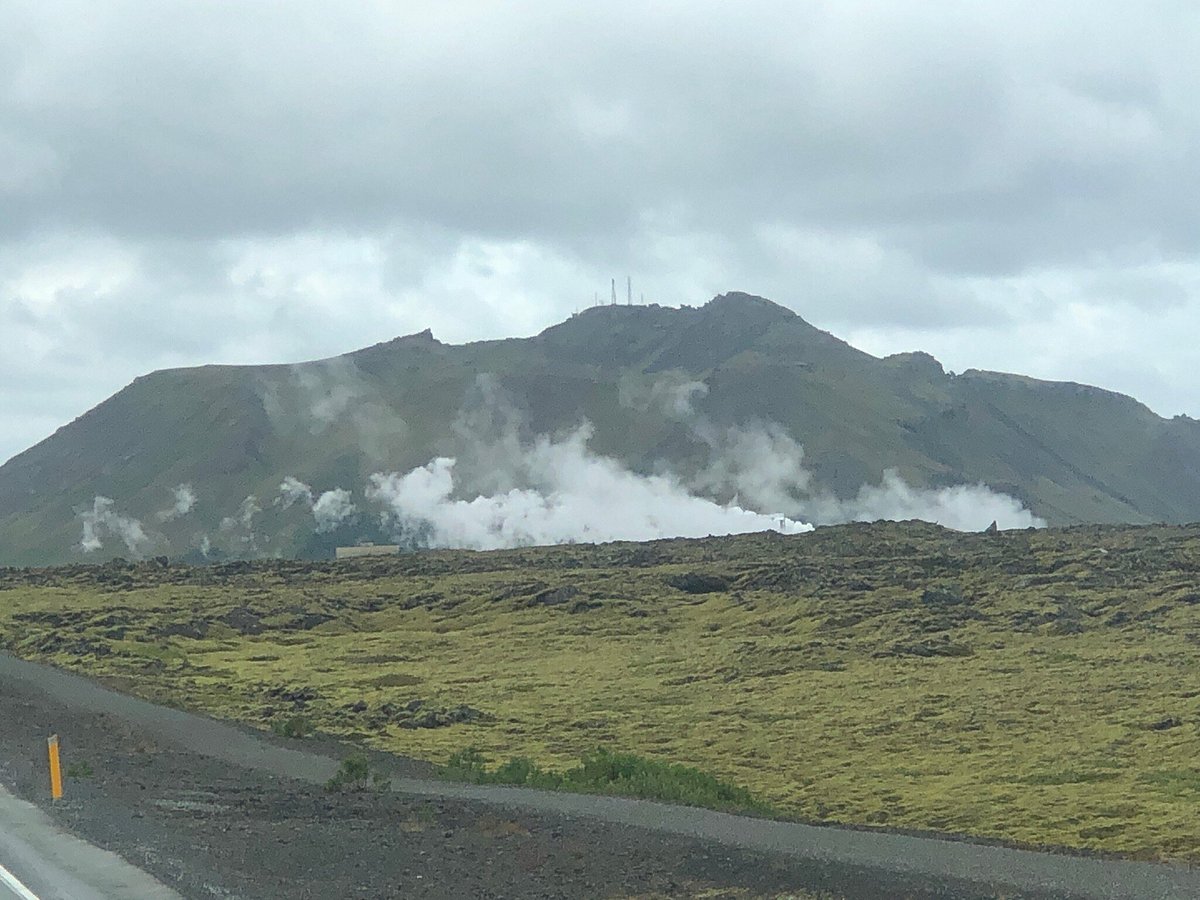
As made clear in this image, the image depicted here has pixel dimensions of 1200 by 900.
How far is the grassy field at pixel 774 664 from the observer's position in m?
26.6

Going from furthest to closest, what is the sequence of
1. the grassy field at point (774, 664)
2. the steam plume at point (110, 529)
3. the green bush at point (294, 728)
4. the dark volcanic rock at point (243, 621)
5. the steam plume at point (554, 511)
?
the steam plume at point (110, 529) < the steam plume at point (554, 511) < the dark volcanic rock at point (243, 621) < the green bush at point (294, 728) < the grassy field at point (774, 664)

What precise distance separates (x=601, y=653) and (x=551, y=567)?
4318cm

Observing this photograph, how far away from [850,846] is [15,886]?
32.4 ft

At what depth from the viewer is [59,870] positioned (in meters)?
14.1

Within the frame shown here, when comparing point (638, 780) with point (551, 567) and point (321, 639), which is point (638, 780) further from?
point (551, 567)

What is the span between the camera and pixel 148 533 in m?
184

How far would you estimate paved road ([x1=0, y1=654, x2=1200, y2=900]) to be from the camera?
51.3 feet

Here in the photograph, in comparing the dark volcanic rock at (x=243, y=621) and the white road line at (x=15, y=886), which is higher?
the dark volcanic rock at (x=243, y=621)

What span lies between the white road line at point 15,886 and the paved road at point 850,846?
8.41m

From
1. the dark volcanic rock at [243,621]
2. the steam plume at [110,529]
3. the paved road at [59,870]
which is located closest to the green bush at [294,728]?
the paved road at [59,870]

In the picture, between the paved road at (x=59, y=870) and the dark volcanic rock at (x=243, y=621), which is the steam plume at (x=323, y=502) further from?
the paved road at (x=59, y=870)

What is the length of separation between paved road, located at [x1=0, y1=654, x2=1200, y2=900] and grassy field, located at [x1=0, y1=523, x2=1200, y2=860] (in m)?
2.14

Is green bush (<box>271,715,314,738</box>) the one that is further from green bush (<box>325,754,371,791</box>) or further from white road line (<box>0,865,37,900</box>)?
white road line (<box>0,865,37,900</box>)

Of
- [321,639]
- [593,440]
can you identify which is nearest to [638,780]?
[321,639]
